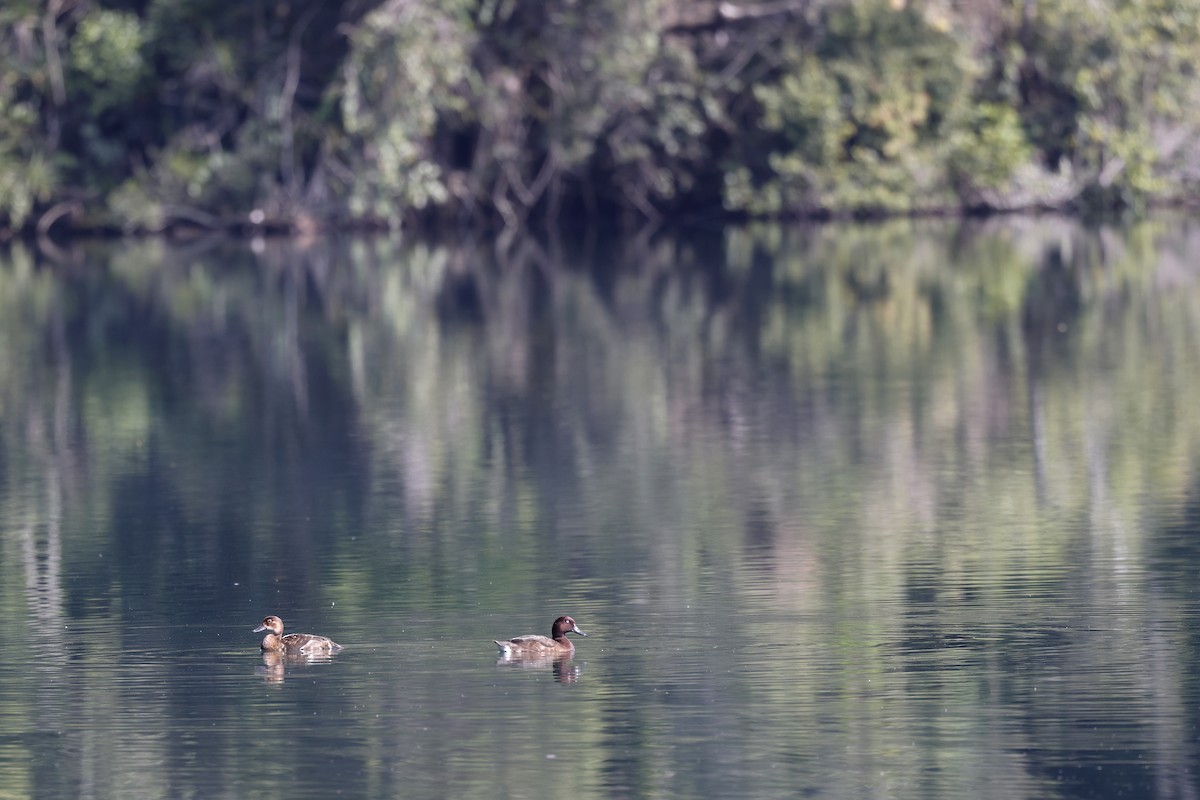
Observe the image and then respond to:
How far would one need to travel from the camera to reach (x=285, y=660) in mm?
9953

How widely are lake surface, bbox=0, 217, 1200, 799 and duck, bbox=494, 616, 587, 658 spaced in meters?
0.09

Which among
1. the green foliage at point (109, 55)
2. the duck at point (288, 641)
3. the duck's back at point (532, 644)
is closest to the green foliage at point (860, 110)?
the green foliage at point (109, 55)

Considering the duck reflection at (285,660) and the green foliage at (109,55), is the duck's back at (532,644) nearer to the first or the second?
the duck reflection at (285,660)

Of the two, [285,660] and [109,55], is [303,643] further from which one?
[109,55]

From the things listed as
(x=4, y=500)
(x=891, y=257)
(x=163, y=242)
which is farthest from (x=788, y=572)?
(x=163, y=242)

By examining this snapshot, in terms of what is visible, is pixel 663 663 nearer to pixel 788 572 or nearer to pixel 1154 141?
pixel 788 572

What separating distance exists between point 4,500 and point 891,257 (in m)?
21.3

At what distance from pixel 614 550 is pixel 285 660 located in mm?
2902

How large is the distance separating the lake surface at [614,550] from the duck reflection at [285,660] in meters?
0.04

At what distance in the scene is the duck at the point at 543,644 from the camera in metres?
9.77

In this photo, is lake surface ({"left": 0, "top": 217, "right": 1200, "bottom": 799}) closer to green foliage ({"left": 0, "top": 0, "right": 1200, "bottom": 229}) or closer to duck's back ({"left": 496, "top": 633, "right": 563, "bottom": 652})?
duck's back ({"left": 496, "top": 633, "right": 563, "bottom": 652})

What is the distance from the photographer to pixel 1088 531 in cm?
1276

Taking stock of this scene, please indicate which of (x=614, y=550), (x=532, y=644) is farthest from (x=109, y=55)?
(x=532, y=644)

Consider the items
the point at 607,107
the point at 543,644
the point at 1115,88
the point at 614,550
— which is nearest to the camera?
the point at 543,644
